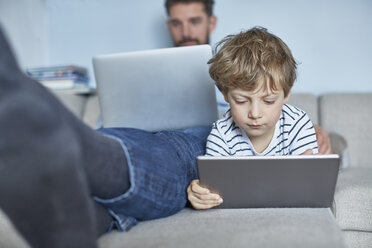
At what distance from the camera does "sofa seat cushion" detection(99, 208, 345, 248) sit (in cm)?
80

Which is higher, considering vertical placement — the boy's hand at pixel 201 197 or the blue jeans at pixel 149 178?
the blue jeans at pixel 149 178

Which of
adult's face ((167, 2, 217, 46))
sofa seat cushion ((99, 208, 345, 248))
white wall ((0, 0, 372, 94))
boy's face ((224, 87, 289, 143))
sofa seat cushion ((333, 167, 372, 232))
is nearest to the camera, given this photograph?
sofa seat cushion ((99, 208, 345, 248))

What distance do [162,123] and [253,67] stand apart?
0.37 metres

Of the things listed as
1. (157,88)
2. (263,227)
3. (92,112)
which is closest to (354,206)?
(263,227)

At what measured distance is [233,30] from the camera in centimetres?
259

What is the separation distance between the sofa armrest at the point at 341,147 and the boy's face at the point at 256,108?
2.83 ft

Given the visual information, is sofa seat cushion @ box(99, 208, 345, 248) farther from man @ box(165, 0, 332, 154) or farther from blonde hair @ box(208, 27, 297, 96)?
man @ box(165, 0, 332, 154)

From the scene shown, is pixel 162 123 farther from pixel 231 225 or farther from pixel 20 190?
pixel 20 190

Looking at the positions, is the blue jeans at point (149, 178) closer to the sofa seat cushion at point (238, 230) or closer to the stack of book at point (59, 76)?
the sofa seat cushion at point (238, 230)

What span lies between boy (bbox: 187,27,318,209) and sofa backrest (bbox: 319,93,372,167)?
103cm

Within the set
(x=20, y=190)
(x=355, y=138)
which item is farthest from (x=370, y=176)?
(x=20, y=190)

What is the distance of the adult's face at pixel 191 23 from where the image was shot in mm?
2367

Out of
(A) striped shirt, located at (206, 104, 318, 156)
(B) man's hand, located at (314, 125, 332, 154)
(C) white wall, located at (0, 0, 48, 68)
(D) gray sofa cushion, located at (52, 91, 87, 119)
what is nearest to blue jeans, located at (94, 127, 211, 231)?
(A) striped shirt, located at (206, 104, 318, 156)

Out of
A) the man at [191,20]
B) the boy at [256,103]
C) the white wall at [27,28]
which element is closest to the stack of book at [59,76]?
the white wall at [27,28]
